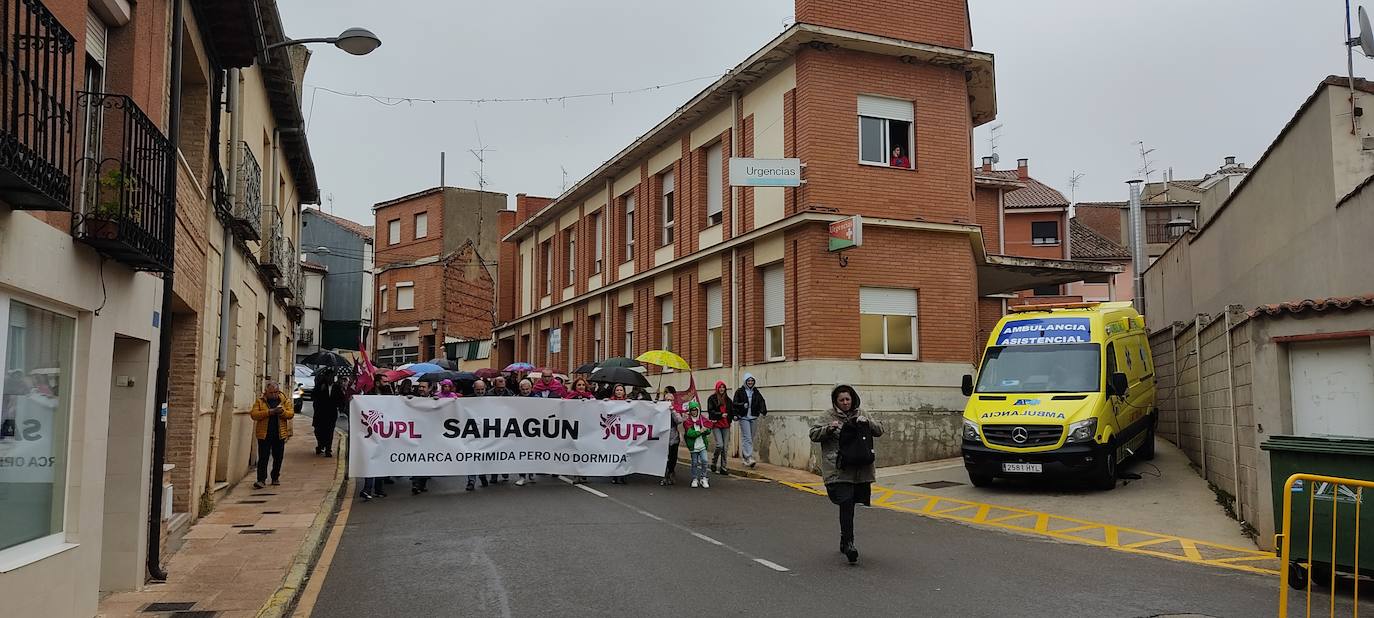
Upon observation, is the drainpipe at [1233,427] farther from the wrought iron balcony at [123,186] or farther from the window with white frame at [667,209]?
the window with white frame at [667,209]

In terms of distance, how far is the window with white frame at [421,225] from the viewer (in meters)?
49.8

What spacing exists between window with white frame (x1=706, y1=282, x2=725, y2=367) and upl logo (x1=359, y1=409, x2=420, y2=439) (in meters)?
9.71

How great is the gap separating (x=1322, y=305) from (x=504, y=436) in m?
11.1

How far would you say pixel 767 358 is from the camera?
21.5 m

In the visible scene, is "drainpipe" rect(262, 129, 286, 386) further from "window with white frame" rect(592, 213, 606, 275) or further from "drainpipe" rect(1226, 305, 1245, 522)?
"drainpipe" rect(1226, 305, 1245, 522)

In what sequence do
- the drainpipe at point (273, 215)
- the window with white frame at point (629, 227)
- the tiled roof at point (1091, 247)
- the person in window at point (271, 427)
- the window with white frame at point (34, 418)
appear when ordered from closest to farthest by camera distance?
the window with white frame at point (34, 418), the person in window at point (271, 427), the drainpipe at point (273, 215), the window with white frame at point (629, 227), the tiled roof at point (1091, 247)

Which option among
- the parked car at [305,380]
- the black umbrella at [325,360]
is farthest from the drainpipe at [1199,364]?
the black umbrella at [325,360]

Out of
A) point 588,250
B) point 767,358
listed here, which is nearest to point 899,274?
point 767,358

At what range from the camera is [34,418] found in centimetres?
645

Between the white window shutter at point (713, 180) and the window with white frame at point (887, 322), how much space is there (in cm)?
530

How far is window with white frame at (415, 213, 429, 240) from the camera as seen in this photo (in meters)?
49.8

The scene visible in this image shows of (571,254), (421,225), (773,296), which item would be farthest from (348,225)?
(773,296)

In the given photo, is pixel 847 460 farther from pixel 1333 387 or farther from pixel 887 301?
pixel 887 301

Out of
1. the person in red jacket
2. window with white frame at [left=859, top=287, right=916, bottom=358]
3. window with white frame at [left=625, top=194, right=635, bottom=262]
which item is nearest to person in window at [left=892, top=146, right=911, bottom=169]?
window with white frame at [left=859, top=287, right=916, bottom=358]
